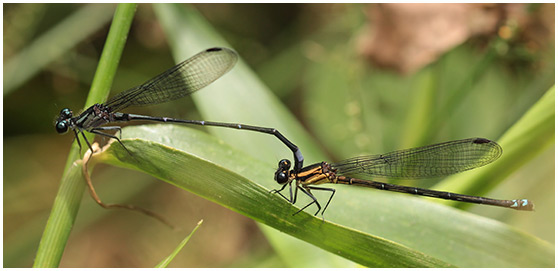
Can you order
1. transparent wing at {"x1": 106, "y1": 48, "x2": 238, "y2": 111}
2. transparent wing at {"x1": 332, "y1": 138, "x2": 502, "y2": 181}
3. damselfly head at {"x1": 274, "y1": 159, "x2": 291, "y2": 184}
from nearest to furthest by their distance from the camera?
1. damselfly head at {"x1": 274, "y1": 159, "x2": 291, "y2": 184}
2. transparent wing at {"x1": 332, "y1": 138, "x2": 502, "y2": 181}
3. transparent wing at {"x1": 106, "y1": 48, "x2": 238, "y2": 111}

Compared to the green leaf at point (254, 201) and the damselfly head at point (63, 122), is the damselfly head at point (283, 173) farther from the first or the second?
the damselfly head at point (63, 122)

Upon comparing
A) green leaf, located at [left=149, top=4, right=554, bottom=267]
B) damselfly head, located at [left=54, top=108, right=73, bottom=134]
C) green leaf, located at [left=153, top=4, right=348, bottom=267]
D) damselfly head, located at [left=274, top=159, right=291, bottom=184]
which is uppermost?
green leaf, located at [left=153, top=4, right=348, bottom=267]

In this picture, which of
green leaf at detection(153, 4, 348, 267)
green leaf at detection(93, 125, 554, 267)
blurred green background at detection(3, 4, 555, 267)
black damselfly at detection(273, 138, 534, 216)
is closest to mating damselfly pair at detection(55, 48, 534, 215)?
black damselfly at detection(273, 138, 534, 216)

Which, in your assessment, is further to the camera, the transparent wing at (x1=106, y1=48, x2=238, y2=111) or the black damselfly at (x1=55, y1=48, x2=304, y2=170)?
the transparent wing at (x1=106, y1=48, x2=238, y2=111)

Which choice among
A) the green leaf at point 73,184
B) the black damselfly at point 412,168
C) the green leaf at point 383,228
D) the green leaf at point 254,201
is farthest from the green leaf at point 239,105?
the green leaf at point 73,184

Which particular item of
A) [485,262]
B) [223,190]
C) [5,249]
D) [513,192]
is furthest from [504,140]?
[5,249]

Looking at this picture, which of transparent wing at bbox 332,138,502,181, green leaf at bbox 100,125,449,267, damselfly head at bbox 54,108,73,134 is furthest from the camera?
transparent wing at bbox 332,138,502,181

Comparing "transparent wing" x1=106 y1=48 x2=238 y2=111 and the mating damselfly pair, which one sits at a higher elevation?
"transparent wing" x1=106 y1=48 x2=238 y2=111

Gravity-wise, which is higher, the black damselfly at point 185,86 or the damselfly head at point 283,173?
the black damselfly at point 185,86

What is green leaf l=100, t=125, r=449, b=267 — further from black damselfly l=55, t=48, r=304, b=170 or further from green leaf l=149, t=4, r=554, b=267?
black damselfly l=55, t=48, r=304, b=170
